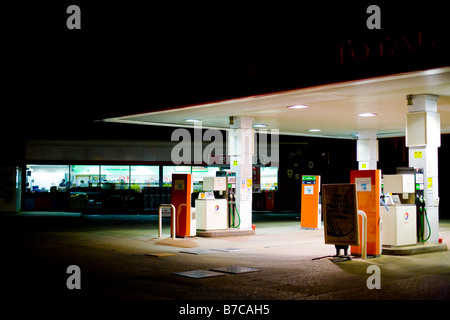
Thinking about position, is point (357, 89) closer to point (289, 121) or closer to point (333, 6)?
point (333, 6)

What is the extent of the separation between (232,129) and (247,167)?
148cm

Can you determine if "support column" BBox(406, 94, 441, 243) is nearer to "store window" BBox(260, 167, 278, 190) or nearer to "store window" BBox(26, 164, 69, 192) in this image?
"store window" BBox(260, 167, 278, 190)

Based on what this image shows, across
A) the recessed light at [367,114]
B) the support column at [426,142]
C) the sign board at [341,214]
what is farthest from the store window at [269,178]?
the sign board at [341,214]

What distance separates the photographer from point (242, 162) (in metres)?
18.6

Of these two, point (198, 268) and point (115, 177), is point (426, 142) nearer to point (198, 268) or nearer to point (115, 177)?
point (198, 268)

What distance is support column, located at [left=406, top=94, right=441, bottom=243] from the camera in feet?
45.1

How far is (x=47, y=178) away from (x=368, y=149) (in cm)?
1768

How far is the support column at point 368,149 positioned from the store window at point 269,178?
8982mm

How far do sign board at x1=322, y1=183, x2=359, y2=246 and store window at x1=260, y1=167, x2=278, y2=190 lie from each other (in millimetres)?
19591

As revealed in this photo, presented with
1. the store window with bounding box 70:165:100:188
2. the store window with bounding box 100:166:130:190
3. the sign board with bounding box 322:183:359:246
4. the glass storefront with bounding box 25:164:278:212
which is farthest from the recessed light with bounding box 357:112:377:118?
the store window with bounding box 70:165:100:188

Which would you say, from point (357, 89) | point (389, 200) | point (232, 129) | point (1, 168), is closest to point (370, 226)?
point (389, 200)

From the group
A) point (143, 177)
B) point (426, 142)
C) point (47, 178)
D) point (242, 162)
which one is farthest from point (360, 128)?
point (47, 178)

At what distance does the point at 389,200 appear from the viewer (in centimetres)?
1349

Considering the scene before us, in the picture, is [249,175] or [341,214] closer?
[341,214]
